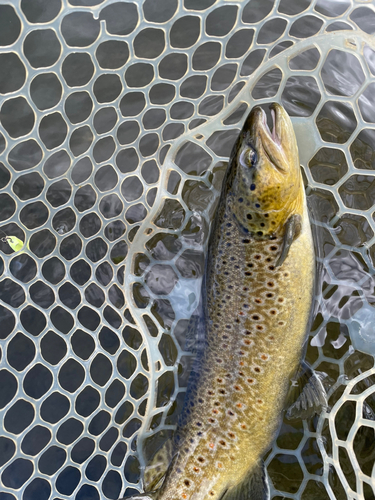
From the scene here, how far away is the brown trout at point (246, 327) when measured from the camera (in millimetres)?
2055

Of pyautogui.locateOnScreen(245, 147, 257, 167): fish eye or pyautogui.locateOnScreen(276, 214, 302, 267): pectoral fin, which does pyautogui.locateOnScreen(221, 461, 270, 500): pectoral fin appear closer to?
pyautogui.locateOnScreen(276, 214, 302, 267): pectoral fin

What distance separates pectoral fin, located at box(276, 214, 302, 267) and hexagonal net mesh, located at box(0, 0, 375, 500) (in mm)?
479

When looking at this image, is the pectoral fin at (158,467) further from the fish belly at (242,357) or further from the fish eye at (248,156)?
the fish eye at (248,156)

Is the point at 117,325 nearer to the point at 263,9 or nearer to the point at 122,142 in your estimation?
the point at 122,142

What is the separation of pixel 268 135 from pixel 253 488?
5.65 ft

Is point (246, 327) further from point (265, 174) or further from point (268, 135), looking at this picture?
point (268, 135)

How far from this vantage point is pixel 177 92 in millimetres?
2535

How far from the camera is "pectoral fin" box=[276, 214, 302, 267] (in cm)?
203

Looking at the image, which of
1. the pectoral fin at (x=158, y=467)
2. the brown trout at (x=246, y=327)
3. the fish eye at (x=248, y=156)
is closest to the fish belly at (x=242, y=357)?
the brown trout at (x=246, y=327)

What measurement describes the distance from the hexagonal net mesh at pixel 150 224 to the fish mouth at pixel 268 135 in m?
0.54

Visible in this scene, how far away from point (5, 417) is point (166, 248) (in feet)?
4.52

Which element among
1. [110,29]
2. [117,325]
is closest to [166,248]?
[117,325]

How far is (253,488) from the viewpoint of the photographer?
2.26m

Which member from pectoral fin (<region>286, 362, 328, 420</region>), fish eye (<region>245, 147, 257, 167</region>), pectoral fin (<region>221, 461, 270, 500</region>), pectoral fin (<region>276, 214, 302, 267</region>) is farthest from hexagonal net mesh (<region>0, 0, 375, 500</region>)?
fish eye (<region>245, 147, 257, 167</region>)
